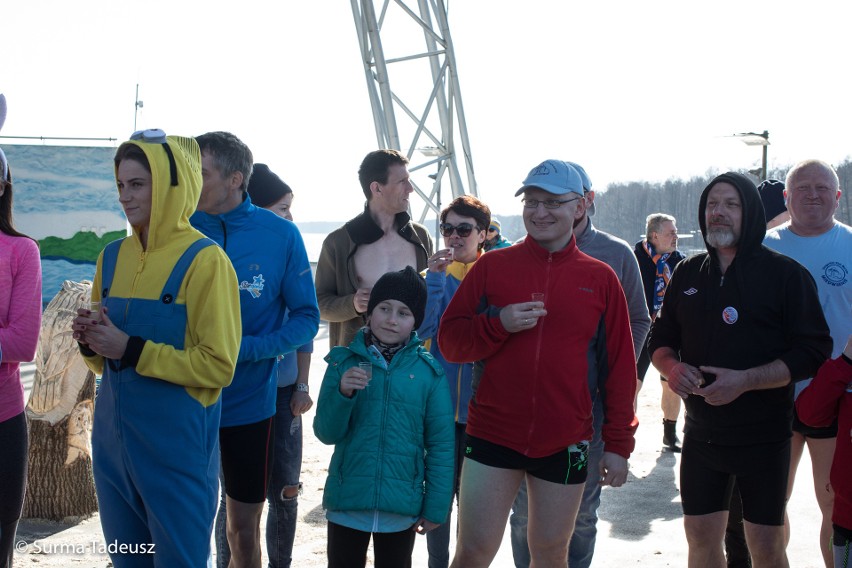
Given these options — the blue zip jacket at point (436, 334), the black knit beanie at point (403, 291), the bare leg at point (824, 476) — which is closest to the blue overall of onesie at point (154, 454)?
the black knit beanie at point (403, 291)

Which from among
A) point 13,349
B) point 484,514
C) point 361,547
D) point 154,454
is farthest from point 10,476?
point 484,514

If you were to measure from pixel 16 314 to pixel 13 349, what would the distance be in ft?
0.52

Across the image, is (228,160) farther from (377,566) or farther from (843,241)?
(843,241)

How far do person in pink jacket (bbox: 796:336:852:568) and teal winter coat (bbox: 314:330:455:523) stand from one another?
133 cm

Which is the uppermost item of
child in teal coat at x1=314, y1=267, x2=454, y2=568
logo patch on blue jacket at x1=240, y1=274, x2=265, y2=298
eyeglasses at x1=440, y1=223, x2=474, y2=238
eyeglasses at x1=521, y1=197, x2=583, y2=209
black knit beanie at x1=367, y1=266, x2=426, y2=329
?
eyeglasses at x1=521, y1=197, x2=583, y2=209

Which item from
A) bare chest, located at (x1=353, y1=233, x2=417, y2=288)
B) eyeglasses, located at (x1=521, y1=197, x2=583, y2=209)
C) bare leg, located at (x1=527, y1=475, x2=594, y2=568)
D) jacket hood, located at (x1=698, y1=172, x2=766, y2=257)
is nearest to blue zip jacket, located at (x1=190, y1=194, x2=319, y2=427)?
bare chest, located at (x1=353, y1=233, x2=417, y2=288)

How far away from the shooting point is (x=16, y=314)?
317 cm

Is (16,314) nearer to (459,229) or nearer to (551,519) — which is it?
(459,229)

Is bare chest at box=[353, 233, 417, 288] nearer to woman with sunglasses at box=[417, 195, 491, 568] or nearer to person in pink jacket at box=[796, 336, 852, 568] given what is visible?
woman with sunglasses at box=[417, 195, 491, 568]

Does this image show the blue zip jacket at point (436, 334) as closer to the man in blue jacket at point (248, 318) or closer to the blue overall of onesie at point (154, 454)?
the man in blue jacket at point (248, 318)

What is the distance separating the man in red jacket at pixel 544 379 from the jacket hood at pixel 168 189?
1.13m

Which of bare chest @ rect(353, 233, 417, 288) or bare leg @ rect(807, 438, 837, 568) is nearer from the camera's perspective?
bare leg @ rect(807, 438, 837, 568)

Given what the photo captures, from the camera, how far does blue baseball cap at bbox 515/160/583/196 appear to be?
3.01m

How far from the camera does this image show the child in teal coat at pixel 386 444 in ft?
9.38
